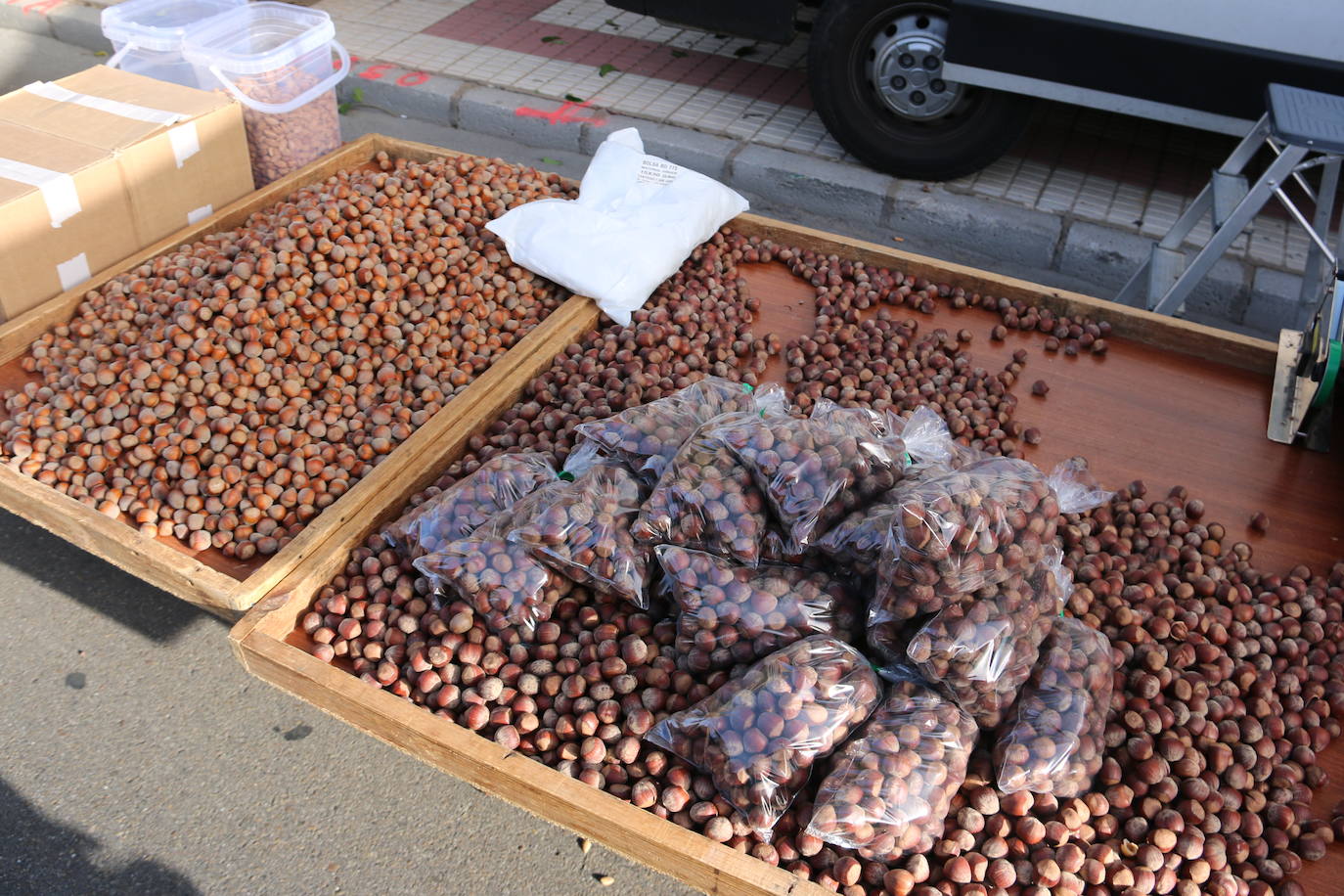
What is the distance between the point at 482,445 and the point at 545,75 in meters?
3.52

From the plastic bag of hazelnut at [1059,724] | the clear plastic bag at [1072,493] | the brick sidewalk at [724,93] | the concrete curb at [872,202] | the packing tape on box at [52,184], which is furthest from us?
the brick sidewalk at [724,93]

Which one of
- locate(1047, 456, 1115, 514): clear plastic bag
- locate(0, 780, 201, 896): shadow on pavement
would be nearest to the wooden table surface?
locate(1047, 456, 1115, 514): clear plastic bag

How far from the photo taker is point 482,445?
2338mm

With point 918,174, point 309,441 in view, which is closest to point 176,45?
point 309,441

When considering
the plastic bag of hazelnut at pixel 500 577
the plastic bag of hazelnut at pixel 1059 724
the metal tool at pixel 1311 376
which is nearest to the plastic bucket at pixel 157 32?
the plastic bag of hazelnut at pixel 500 577

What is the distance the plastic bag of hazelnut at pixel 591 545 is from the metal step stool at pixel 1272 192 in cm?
203

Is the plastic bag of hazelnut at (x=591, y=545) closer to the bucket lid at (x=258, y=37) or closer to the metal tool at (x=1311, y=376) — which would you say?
the metal tool at (x=1311, y=376)

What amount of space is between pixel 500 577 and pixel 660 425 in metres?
0.49

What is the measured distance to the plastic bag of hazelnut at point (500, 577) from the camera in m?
1.83

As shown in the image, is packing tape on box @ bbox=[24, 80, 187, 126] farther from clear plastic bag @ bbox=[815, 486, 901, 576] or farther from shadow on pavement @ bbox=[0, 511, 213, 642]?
clear plastic bag @ bbox=[815, 486, 901, 576]

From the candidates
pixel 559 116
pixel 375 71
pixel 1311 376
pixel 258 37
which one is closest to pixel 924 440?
pixel 1311 376

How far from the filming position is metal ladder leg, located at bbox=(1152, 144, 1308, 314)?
108 inches

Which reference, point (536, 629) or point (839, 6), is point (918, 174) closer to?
point (839, 6)

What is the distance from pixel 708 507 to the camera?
1.79m
